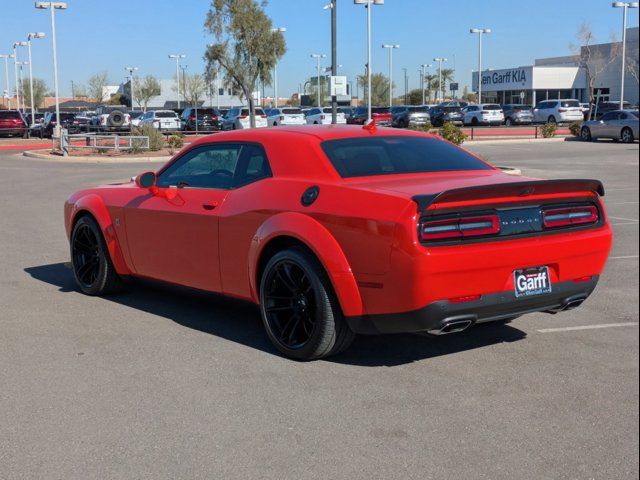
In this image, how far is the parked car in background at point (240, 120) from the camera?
4641 centimetres

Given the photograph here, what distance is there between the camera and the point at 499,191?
459cm

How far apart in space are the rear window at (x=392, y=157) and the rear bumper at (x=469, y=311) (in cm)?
110

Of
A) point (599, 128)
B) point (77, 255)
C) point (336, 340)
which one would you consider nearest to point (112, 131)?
point (599, 128)

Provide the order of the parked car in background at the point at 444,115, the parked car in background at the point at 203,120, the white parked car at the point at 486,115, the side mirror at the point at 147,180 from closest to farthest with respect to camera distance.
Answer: the side mirror at the point at 147,180
the parked car in background at the point at 203,120
the parked car in background at the point at 444,115
the white parked car at the point at 486,115

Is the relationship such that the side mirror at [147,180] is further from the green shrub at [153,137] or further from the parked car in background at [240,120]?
→ the parked car in background at [240,120]

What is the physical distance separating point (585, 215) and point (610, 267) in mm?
3114

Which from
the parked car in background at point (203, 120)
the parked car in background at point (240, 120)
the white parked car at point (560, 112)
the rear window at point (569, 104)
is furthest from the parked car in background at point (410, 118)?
the parked car in background at point (203, 120)

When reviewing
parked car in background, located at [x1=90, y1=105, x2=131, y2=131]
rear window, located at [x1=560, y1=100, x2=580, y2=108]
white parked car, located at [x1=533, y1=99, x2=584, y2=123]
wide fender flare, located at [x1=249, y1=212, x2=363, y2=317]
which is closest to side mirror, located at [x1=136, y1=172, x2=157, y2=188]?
wide fender flare, located at [x1=249, y1=212, x2=363, y2=317]

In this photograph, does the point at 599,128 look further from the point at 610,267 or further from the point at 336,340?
the point at 336,340

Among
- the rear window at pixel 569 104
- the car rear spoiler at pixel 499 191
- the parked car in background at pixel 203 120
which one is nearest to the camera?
the car rear spoiler at pixel 499 191

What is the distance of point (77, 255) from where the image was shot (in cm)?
761

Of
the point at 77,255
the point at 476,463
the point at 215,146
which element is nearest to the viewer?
the point at 476,463

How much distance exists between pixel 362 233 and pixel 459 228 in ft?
1.87

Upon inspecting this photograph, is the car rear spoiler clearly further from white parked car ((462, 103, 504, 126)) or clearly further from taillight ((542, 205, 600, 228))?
white parked car ((462, 103, 504, 126))
